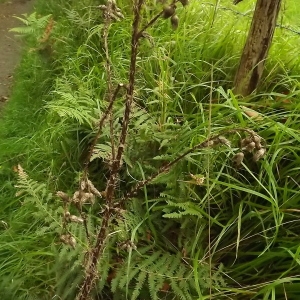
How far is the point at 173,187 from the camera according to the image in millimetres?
2309

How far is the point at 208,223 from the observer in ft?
7.46

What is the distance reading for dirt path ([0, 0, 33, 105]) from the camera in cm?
471

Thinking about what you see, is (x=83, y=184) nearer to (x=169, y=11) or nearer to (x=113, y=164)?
(x=113, y=164)

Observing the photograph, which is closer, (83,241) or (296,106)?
(83,241)

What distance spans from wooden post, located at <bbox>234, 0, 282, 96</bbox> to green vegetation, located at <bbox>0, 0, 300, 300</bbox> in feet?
0.30

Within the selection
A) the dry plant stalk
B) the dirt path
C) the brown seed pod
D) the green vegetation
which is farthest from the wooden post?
the dirt path

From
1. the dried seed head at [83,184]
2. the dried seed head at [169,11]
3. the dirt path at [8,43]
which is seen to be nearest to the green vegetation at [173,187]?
the dried seed head at [83,184]

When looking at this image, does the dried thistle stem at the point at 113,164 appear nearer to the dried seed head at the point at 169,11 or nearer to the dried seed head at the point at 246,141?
the dried seed head at the point at 169,11

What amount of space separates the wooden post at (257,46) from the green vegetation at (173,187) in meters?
0.09

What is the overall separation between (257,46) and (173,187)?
87 centimetres

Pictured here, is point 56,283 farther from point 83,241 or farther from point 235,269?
point 235,269

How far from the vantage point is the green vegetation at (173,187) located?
2.11 m

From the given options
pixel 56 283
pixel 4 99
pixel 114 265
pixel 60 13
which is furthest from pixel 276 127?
pixel 60 13

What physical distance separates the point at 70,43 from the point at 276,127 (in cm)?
233
